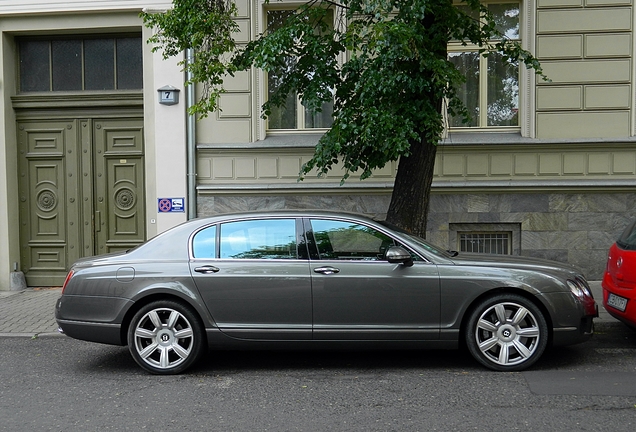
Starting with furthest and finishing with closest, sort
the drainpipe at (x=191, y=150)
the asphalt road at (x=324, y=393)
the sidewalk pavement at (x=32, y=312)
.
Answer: the drainpipe at (x=191, y=150), the sidewalk pavement at (x=32, y=312), the asphalt road at (x=324, y=393)

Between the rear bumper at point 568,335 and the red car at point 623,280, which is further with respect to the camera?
the red car at point 623,280

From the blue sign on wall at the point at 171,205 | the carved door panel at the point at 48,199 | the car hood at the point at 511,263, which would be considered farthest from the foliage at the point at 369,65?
the carved door panel at the point at 48,199

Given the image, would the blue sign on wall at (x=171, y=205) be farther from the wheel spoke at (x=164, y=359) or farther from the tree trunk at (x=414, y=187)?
the wheel spoke at (x=164, y=359)

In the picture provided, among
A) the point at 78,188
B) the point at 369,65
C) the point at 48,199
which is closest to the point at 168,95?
the point at 78,188

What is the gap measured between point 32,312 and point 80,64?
15.1 feet

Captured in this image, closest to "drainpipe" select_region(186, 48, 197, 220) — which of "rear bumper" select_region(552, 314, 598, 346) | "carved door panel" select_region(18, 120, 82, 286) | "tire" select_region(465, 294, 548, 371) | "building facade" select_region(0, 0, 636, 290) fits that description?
"building facade" select_region(0, 0, 636, 290)

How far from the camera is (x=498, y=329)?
6.08 metres

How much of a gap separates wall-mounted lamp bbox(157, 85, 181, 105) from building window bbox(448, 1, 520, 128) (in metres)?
4.71

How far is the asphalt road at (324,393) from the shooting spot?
4859mm

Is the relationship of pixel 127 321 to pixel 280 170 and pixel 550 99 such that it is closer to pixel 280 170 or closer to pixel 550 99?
pixel 280 170

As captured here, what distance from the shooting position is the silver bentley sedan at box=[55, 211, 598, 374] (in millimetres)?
6078

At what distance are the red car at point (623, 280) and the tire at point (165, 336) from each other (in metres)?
4.26

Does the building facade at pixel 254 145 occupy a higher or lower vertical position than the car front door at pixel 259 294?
higher

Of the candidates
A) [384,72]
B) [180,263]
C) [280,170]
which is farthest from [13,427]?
[280,170]
